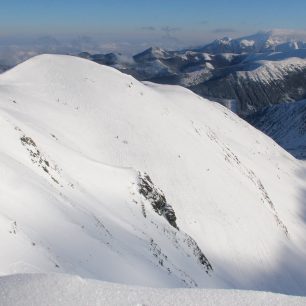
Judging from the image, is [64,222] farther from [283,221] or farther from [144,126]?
[283,221]

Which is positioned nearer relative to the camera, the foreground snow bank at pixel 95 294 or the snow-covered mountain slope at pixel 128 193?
the foreground snow bank at pixel 95 294

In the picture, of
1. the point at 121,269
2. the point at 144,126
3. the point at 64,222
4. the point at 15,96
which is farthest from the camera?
the point at 144,126

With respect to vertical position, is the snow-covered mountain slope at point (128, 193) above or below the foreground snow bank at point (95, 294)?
below

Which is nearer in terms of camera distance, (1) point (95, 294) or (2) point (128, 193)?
(1) point (95, 294)

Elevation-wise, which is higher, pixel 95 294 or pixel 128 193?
pixel 95 294

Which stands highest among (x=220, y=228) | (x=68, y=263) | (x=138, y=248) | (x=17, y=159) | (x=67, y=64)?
(x=68, y=263)

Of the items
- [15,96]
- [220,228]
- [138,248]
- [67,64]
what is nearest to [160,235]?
[138,248]
